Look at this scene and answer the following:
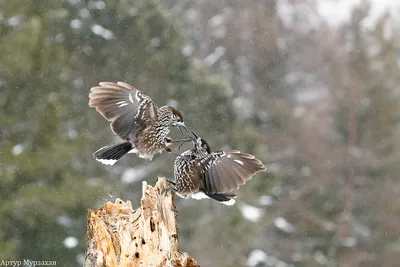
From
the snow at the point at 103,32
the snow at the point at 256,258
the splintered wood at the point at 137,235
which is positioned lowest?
the splintered wood at the point at 137,235

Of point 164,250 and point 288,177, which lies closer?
point 164,250

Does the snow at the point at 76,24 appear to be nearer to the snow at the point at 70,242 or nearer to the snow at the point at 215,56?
the snow at the point at 70,242

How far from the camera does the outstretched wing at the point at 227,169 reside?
443cm

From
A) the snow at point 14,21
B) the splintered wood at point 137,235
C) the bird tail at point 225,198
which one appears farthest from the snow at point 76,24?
the splintered wood at point 137,235

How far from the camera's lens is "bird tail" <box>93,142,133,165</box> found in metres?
4.58

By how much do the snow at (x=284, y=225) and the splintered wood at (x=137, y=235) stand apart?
1218 centimetres

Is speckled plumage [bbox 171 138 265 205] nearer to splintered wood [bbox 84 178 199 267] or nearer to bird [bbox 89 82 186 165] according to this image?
bird [bbox 89 82 186 165]

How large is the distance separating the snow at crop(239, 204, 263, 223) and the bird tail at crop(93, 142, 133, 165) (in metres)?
8.18

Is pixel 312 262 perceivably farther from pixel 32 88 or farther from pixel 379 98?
pixel 32 88

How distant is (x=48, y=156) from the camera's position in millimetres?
10398

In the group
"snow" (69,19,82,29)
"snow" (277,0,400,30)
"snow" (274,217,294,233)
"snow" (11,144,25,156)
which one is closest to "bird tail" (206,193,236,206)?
"snow" (11,144,25,156)

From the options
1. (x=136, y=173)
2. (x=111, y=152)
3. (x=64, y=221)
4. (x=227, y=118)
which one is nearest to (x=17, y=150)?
(x=64, y=221)

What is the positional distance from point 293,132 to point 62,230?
7.52m

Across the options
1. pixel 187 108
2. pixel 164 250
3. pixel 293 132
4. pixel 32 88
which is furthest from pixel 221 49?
pixel 164 250
